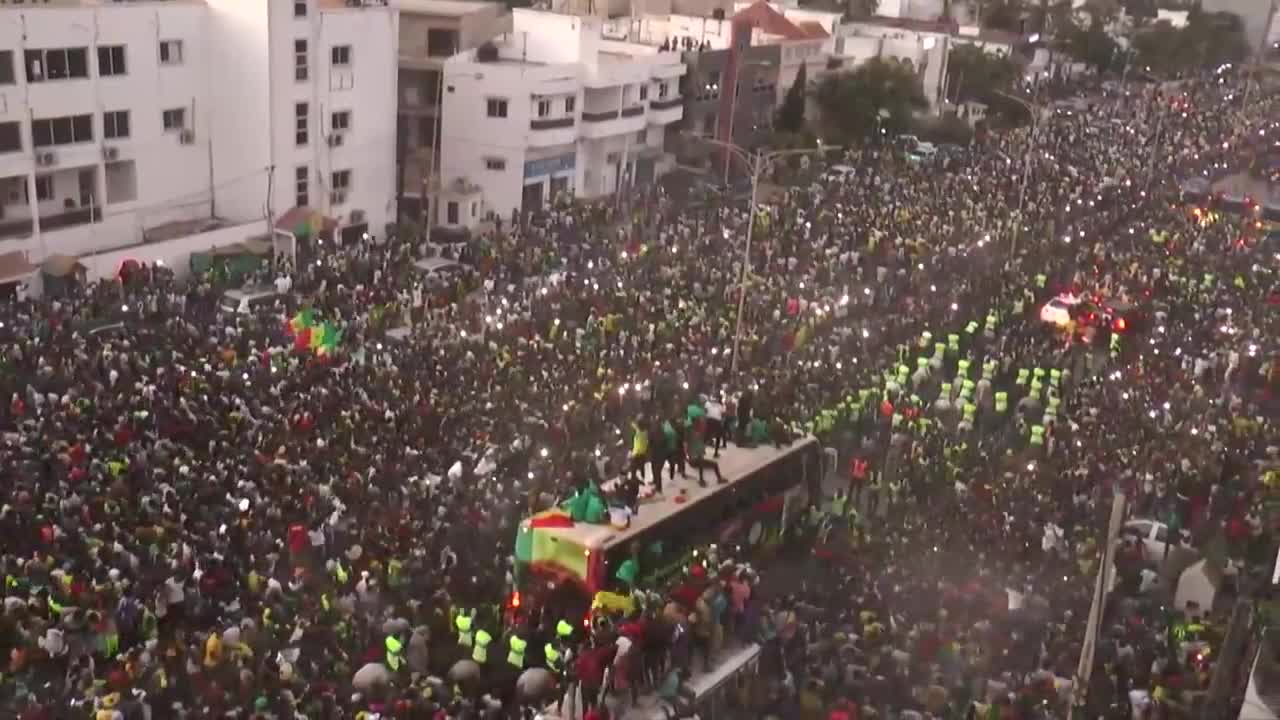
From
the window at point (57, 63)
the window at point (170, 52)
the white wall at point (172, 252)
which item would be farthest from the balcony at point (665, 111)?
the window at point (57, 63)

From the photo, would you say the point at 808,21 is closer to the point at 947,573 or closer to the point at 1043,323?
the point at 1043,323

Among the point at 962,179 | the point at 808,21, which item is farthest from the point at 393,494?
the point at 808,21

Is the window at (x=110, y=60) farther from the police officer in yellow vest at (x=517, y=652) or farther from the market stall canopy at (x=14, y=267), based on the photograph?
→ the police officer in yellow vest at (x=517, y=652)

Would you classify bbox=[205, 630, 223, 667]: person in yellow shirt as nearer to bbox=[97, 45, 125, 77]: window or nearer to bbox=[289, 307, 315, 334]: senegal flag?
bbox=[289, 307, 315, 334]: senegal flag

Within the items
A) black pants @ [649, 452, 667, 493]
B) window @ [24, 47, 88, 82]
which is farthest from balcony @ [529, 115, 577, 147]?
black pants @ [649, 452, 667, 493]

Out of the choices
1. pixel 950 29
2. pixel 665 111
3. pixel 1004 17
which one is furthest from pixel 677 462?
pixel 1004 17

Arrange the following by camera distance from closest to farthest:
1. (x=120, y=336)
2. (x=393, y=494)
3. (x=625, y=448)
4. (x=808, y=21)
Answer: (x=393, y=494) < (x=625, y=448) < (x=120, y=336) < (x=808, y=21)
